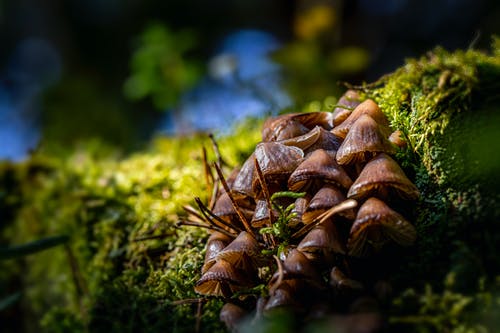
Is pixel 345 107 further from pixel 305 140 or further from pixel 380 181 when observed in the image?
pixel 380 181

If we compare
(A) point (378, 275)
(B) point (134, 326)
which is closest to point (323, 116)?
(A) point (378, 275)

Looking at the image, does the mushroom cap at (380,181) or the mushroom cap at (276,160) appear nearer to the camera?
the mushroom cap at (380,181)

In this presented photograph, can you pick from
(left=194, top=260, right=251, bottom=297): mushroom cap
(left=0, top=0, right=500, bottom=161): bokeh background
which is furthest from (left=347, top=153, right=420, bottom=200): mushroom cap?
(left=0, top=0, right=500, bottom=161): bokeh background

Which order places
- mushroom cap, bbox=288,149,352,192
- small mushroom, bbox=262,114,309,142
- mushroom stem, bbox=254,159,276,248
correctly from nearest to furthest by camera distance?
mushroom cap, bbox=288,149,352,192 → mushroom stem, bbox=254,159,276,248 → small mushroom, bbox=262,114,309,142

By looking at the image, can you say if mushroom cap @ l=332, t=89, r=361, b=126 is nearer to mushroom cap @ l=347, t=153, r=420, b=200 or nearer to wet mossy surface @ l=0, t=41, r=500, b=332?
wet mossy surface @ l=0, t=41, r=500, b=332

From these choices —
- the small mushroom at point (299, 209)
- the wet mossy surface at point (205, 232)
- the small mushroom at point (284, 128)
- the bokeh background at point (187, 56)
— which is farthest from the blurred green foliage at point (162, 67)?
the small mushroom at point (299, 209)

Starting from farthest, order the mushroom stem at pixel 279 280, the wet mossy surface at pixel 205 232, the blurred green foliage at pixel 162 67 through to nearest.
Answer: the blurred green foliage at pixel 162 67 → the mushroom stem at pixel 279 280 → the wet mossy surface at pixel 205 232

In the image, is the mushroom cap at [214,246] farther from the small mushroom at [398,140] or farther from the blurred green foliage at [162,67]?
the blurred green foliage at [162,67]

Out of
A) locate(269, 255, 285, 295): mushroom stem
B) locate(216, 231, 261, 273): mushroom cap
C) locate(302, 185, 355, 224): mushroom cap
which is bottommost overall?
locate(269, 255, 285, 295): mushroom stem
